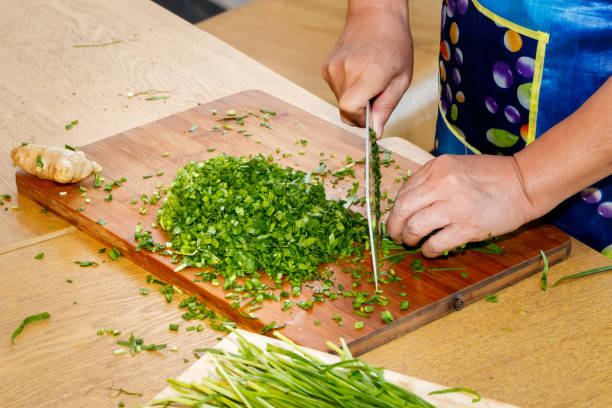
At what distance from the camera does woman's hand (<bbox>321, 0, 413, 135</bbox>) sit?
1.50 meters

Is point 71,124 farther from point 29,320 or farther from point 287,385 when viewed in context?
point 287,385

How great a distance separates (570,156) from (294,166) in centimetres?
65

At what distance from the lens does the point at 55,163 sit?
160cm

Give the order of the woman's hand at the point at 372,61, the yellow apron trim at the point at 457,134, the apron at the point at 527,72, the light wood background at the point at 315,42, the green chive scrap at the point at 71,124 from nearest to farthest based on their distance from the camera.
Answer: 1. the apron at the point at 527,72
2. the woman's hand at the point at 372,61
3. the yellow apron trim at the point at 457,134
4. the green chive scrap at the point at 71,124
5. the light wood background at the point at 315,42

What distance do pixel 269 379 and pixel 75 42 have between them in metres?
1.62

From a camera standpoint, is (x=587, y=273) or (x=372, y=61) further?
(x=372, y=61)

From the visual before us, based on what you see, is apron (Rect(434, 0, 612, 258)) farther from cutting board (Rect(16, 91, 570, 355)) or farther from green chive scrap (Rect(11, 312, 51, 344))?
green chive scrap (Rect(11, 312, 51, 344))

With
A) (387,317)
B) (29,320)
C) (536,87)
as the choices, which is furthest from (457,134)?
(29,320)

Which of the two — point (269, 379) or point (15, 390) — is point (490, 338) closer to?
point (269, 379)

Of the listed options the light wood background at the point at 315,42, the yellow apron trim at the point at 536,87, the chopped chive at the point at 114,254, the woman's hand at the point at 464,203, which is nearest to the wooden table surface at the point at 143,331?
the chopped chive at the point at 114,254

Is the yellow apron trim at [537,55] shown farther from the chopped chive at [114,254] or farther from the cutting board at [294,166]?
the chopped chive at [114,254]

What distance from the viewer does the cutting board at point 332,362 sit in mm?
1072

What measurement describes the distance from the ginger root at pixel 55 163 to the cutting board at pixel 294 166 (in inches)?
1.2

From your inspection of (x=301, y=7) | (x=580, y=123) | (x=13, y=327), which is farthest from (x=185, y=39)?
(x=580, y=123)
